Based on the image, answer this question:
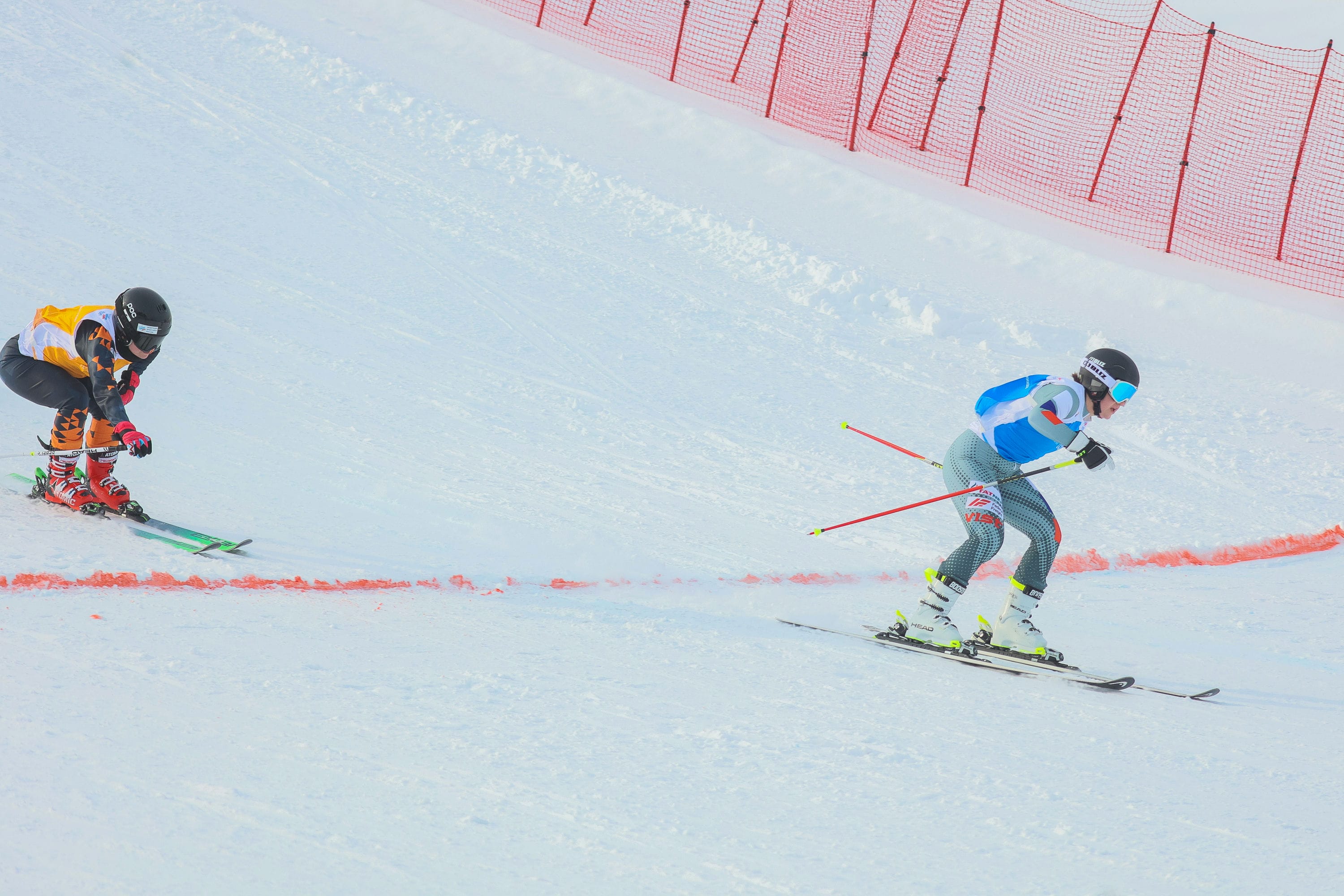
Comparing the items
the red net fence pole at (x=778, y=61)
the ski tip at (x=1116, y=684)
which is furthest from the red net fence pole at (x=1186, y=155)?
the ski tip at (x=1116, y=684)

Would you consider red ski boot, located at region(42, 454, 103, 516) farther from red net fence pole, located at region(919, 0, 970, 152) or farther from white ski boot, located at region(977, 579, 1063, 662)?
red net fence pole, located at region(919, 0, 970, 152)

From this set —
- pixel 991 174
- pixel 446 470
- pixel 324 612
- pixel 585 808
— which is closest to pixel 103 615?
pixel 324 612

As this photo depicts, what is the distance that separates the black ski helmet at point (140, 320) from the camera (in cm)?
551

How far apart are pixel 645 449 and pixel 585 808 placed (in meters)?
4.42

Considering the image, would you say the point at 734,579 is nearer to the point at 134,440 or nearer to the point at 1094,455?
the point at 1094,455

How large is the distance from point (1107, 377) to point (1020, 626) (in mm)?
1145

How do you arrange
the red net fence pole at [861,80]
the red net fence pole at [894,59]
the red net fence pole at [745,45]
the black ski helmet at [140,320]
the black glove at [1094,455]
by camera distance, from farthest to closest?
the red net fence pole at [745,45] → the red net fence pole at [894,59] → the red net fence pole at [861,80] → the black ski helmet at [140,320] → the black glove at [1094,455]

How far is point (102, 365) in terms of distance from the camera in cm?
561

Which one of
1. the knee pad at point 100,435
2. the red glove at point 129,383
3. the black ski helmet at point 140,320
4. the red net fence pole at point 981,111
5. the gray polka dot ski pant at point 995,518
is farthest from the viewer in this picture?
the red net fence pole at point 981,111

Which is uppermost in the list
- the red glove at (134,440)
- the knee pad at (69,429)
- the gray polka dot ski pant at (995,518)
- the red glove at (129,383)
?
the gray polka dot ski pant at (995,518)

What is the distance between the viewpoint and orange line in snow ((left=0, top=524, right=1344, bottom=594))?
4.84m

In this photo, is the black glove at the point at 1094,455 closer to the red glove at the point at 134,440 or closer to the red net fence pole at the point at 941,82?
the red glove at the point at 134,440

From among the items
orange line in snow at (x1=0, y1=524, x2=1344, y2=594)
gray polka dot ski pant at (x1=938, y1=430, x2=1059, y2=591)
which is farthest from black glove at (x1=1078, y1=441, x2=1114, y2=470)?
orange line in snow at (x1=0, y1=524, x2=1344, y2=594)

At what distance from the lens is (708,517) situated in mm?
6719
